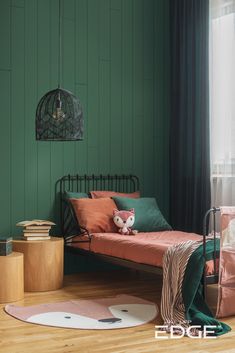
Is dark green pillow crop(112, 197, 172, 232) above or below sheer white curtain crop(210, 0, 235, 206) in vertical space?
below

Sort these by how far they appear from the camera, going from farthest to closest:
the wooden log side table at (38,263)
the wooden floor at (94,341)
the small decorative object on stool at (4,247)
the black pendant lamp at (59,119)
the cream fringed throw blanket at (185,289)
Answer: the wooden log side table at (38,263)
the black pendant lamp at (59,119)
the small decorative object on stool at (4,247)
the cream fringed throw blanket at (185,289)
the wooden floor at (94,341)

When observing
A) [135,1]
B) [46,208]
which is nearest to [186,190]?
[46,208]

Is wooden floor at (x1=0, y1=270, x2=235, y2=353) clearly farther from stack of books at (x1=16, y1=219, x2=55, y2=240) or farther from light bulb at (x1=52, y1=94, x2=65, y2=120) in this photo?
light bulb at (x1=52, y1=94, x2=65, y2=120)

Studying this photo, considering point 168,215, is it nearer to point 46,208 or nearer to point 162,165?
point 162,165

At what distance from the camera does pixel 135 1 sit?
638 cm

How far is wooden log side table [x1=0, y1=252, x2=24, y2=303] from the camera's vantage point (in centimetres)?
474

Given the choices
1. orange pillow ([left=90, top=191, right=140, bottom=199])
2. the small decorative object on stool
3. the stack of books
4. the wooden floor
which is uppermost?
orange pillow ([left=90, top=191, right=140, bottom=199])

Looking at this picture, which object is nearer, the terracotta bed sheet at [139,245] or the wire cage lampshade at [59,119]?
the terracotta bed sheet at [139,245]

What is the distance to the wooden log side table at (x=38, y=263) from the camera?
512cm

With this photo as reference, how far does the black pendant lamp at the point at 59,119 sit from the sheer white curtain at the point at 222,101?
1420 mm

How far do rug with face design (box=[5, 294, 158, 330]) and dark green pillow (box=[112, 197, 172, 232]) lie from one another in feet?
3.13

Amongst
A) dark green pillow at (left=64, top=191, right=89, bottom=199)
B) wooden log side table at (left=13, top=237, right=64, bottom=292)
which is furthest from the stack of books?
dark green pillow at (left=64, top=191, right=89, bottom=199)

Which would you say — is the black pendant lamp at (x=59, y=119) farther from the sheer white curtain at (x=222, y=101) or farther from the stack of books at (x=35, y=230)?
the sheer white curtain at (x=222, y=101)

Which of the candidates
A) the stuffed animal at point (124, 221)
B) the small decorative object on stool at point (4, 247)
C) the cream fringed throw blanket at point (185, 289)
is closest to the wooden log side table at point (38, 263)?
the small decorative object on stool at point (4, 247)
